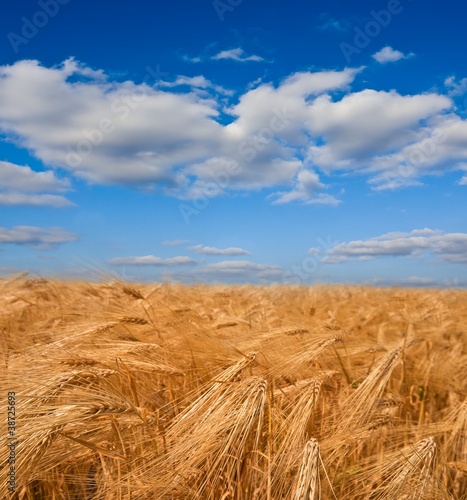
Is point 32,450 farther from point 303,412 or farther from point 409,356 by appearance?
point 409,356

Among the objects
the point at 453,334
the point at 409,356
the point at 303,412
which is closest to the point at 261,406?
the point at 303,412

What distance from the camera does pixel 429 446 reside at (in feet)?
6.11

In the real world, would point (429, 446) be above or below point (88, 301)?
below

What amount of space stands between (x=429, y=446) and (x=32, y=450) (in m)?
1.36

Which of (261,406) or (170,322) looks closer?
(261,406)

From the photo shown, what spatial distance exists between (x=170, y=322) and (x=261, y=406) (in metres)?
1.26

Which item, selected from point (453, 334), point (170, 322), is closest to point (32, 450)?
point (170, 322)

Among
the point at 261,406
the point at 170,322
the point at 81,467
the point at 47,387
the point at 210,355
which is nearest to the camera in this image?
the point at 47,387

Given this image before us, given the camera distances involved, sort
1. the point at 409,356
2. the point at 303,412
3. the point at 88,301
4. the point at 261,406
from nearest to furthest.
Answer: the point at 261,406 < the point at 303,412 < the point at 88,301 < the point at 409,356

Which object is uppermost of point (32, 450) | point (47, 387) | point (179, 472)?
point (47, 387)

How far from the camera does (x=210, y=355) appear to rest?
2.45 meters
